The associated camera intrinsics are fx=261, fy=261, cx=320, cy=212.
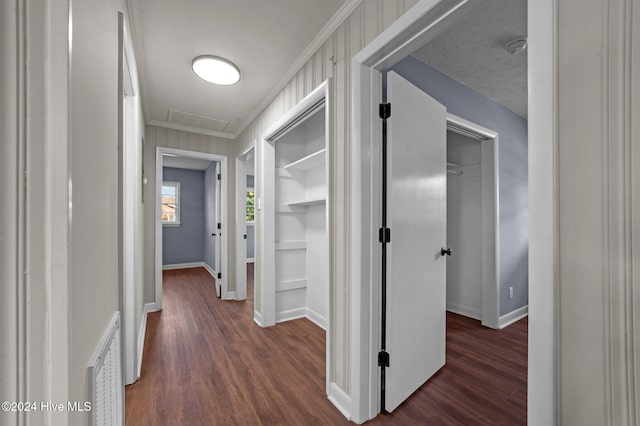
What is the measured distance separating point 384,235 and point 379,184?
0.31m

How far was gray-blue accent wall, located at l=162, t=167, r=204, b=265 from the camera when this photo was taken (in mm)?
6332

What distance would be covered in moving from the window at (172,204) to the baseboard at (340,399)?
6.01m

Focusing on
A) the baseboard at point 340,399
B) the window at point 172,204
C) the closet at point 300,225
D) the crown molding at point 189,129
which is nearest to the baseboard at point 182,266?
the window at point 172,204

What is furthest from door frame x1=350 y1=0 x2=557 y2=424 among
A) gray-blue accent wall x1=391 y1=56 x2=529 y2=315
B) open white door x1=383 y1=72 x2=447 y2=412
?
gray-blue accent wall x1=391 y1=56 x2=529 y2=315

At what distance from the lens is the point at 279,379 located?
192 centimetres

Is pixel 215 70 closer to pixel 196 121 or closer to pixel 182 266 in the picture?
pixel 196 121

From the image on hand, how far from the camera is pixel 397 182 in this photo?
1.60 metres

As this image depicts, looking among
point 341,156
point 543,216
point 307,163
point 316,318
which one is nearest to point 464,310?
point 316,318

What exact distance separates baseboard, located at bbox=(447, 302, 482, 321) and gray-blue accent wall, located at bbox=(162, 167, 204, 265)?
19.0ft

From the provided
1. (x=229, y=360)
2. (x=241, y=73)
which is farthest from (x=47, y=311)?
(x=241, y=73)

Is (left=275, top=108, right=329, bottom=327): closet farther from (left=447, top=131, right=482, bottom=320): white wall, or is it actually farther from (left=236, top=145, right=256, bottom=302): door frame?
(left=447, top=131, right=482, bottom=320): white wall

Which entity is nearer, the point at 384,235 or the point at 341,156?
the point at 384,235

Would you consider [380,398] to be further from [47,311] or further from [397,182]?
[47,311]

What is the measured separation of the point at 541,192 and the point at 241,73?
239 centimetres
